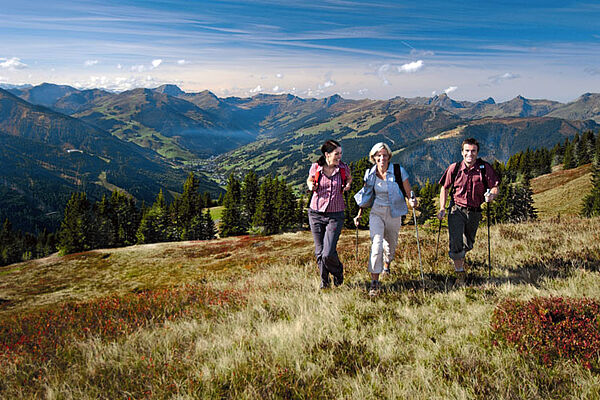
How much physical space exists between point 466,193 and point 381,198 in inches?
83.1

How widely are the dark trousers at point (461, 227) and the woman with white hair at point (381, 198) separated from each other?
4.36 ft

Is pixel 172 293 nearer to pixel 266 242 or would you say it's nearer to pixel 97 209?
pixel 266 242

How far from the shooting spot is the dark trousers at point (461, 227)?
24.8 feet

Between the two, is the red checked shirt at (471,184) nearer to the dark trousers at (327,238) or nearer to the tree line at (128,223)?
the dark trousers at (327,238)

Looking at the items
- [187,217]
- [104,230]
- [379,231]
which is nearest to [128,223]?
[104,230]

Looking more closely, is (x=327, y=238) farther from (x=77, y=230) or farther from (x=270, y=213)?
(x=77, y=230)

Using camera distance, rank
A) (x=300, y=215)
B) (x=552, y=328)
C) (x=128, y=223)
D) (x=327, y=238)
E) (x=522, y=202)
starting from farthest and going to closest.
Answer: (x=128, y=223)
(x=300, y=215)
(x=522, y=202)
(x=327, y=238)
(x=552, y=328)

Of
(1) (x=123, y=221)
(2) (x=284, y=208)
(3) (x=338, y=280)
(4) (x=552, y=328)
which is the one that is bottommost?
(1) (x=123, y=221)

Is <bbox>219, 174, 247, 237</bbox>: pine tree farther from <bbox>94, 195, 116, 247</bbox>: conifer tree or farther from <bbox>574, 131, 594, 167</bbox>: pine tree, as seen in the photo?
<bbox>574, 131, 594, 167</bbox>: pine tree

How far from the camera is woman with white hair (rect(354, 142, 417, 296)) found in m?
7.04

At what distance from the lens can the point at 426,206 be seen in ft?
279

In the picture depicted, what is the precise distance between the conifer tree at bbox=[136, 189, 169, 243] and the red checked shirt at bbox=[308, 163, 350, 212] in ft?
226

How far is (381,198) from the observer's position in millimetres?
7199

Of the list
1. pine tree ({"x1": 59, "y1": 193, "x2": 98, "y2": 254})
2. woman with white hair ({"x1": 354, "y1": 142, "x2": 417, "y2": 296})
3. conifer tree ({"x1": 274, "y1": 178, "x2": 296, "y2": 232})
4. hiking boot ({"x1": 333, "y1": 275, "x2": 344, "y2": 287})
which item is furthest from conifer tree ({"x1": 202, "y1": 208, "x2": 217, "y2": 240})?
woman with white hair ({"x1": 354, "y1": 142, "x2": 417, "y2": 296})
